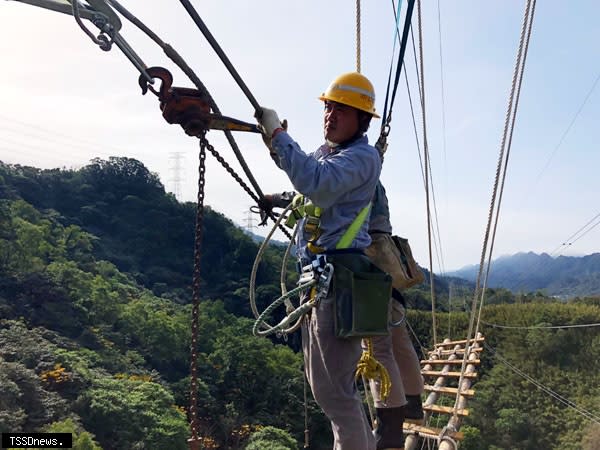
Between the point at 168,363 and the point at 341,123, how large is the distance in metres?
27.2

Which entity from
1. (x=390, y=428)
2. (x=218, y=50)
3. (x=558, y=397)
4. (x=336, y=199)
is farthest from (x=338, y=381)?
(x=558, y=397)

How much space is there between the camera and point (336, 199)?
152 centimetres

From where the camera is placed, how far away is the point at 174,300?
37.7 metres

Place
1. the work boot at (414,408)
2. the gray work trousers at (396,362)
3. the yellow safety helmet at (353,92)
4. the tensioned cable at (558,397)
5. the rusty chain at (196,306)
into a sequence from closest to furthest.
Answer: the rusty chain at (196,306) < the yellow safety helmet at (353,92) < the gray work trousers at (396,362) < the work boot at (414,408) < the tensioned cable at (558,397)

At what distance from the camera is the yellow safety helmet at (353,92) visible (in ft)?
5.45

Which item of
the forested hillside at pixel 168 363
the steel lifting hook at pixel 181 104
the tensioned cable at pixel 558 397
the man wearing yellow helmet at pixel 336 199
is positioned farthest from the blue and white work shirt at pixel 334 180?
the tensioned cable at pixel 558 397

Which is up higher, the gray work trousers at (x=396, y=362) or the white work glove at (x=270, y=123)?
the white work glove at (x=270, y=123)

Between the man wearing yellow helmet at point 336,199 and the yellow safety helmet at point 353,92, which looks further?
the yellow safety helmet at point 353,92

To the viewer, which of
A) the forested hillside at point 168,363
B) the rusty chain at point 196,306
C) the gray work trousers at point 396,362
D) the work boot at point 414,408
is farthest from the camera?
the forested hillside at point 168,363

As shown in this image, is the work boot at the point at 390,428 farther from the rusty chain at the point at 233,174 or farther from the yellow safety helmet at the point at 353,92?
the yellow safety helmet at the point at 353,92

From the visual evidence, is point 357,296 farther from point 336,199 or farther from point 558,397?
point 558,397

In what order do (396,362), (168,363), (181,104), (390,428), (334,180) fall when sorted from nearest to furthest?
(334,180) < (181,104) < (390,428) < (396,362) < (168,363)

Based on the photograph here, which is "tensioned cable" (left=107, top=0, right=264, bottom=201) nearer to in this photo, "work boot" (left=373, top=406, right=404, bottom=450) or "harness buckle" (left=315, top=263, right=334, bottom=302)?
"harness buckle" (left=315, top=263, right=334, bottom=302)

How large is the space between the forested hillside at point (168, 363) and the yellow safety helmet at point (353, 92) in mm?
14608
